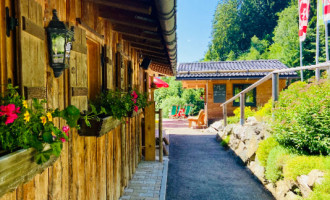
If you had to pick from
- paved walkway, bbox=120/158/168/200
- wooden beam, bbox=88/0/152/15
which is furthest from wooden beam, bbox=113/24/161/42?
paved walkway, bbox=120/158/168/200

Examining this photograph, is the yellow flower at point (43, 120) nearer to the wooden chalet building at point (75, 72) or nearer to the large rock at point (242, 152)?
the wooden chalet building at point (75, 72)

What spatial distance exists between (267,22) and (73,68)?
43.1 metres

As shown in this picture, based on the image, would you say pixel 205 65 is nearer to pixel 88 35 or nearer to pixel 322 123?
pixel 322 123

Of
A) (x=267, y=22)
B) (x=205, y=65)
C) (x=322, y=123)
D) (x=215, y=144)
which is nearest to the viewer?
(x=322, y=123)

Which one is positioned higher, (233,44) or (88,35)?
(233,44)

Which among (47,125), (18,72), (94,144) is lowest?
(94,144)

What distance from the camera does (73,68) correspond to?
2277 millimetres

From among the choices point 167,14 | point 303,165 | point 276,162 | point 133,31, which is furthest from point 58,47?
point 276,162

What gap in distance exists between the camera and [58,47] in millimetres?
1906

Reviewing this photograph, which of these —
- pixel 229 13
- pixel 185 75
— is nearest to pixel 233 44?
pixel 229 13

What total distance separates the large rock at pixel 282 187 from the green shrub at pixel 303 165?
0.64ft

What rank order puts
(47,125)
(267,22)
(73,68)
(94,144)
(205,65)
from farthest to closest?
1. (267,22)
2. (205,65)
3. (94,144)
4. (73,68)
5. (47,125)

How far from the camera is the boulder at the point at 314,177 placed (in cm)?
333

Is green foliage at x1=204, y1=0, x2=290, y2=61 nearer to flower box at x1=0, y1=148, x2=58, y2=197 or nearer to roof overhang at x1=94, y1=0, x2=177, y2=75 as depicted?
roof overhang at x1=94, y1=0, x2=177, y2=75
